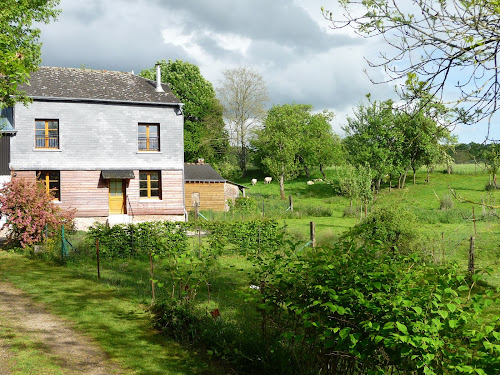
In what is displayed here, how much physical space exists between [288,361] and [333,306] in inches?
85.4

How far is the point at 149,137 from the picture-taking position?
2628 centimetres

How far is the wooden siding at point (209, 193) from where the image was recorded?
3688 cm

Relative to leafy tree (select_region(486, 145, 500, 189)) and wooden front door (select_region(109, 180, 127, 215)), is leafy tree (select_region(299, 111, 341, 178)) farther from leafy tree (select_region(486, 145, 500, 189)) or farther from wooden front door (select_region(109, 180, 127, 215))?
leafy tree (select_region(486, 145, 500, 189))

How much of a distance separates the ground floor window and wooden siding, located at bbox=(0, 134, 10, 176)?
6.86 meters

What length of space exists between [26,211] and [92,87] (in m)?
11.2

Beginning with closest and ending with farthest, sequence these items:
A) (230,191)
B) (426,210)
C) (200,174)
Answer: (426,210)
(200,174)
(230,191)

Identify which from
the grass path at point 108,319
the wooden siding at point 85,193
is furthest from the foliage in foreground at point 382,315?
the wooden siding at point 85,193

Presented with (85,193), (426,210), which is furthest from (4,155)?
(426,210)

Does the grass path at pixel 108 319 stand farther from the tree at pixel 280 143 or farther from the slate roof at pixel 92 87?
the tree at pixel 280 143

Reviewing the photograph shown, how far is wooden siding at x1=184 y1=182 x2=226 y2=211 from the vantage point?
36.9m

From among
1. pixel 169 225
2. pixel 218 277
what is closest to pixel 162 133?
pixel 169 225

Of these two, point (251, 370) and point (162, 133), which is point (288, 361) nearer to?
point (251, 370)

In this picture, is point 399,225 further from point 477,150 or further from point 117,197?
point 117,197

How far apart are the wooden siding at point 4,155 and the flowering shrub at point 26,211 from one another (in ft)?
22.4
